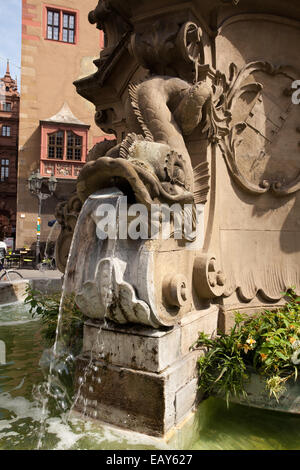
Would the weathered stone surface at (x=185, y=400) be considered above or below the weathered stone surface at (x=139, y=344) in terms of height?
below

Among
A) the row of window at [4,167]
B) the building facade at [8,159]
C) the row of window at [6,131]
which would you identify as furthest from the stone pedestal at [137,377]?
the row of window at [6,131]

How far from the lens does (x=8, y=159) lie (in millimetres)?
34250

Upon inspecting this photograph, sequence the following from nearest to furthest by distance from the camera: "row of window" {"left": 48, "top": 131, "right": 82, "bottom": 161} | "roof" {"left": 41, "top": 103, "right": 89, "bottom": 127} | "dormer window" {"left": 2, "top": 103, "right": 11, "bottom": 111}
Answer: "row of window" {"left": 48, "top": 131, "right": 82, "bottom": 161}
"roof" {"left": 41, "top": 103, "right": 89, "bottom": 127}
"dormer window" {"left": 2, "top": 103, "right": 11, "bottom": 111}

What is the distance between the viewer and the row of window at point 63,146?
23000 mm

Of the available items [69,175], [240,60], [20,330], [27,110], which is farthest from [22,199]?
[240,60]

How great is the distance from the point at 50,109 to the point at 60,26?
235 inches

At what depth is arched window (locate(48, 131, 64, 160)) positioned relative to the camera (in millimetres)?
22938

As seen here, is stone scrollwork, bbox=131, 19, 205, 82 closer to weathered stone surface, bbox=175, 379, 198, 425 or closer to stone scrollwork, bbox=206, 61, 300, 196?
stone scrollwork, bbox=206, 61, 300, 196

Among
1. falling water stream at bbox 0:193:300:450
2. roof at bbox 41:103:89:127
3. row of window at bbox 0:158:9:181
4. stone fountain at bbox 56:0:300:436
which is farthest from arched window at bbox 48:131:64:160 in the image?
falling water stream at bbox 0:193:300:450

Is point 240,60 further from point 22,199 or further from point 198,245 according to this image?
point 22,199

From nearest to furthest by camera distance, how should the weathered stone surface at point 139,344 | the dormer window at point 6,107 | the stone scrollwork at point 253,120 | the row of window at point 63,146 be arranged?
the weathered stone surface at point 139,344
the stone scrollwork at point 253,120
the row of window at point 63,146
the dormer window at point 6,107

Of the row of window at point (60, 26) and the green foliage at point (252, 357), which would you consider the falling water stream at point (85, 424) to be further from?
the row of window at point (60, 26)

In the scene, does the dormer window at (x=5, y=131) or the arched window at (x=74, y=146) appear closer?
the arched window at (x=74, y=146)

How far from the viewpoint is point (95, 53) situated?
24859mm
